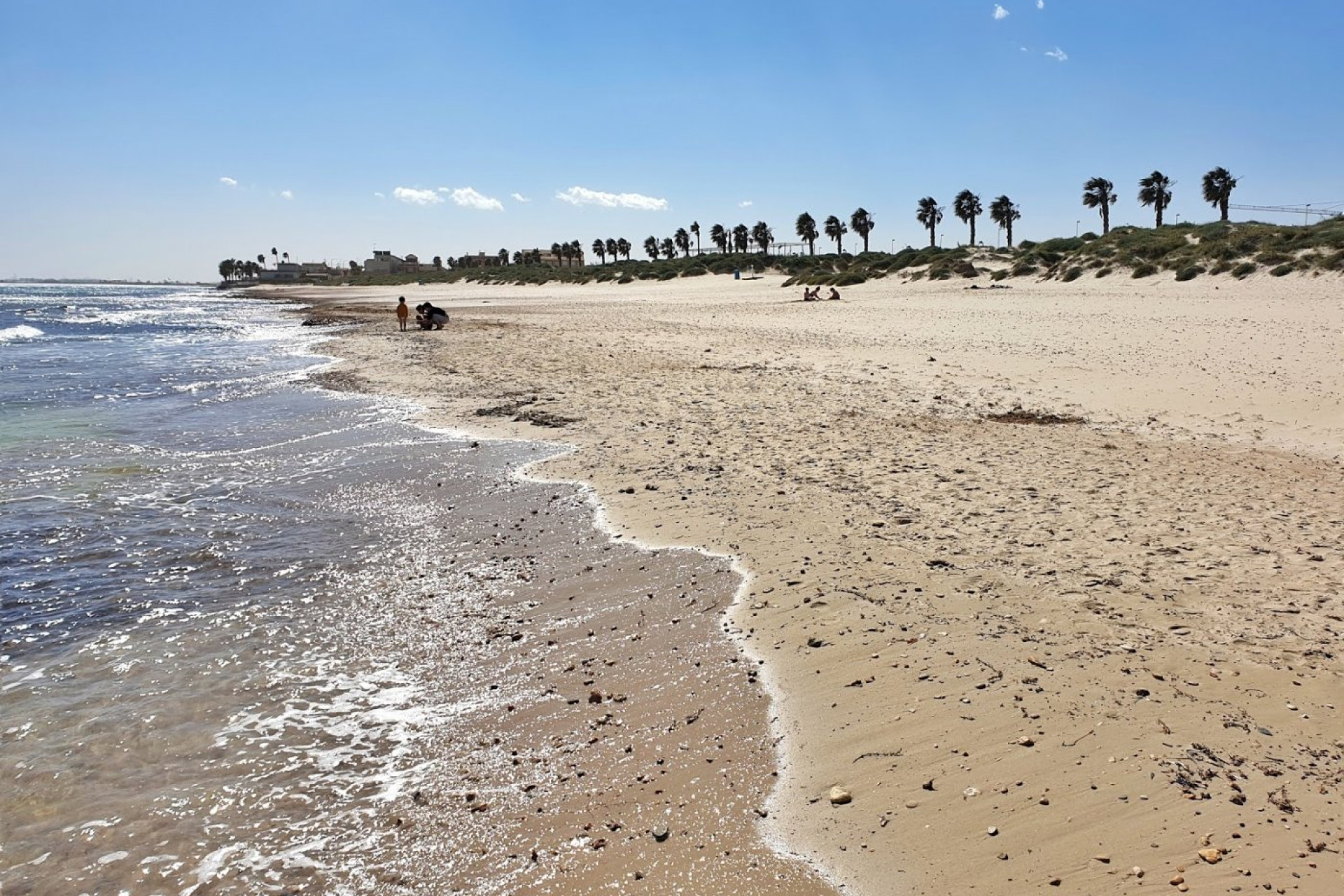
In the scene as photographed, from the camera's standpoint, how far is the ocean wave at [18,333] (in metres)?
37.2

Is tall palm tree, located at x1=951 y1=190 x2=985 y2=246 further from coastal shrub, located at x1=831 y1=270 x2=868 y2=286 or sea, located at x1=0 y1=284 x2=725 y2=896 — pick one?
sea, located at x1=0 y1=284 x2=725 y2=896

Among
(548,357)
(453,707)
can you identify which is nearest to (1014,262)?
(548,357)

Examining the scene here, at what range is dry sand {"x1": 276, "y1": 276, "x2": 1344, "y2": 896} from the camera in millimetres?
3162

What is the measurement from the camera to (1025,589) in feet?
17.3

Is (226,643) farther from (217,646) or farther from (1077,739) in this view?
(1077,739)

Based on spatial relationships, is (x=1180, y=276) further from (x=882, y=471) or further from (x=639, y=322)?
(x=882, y=471)

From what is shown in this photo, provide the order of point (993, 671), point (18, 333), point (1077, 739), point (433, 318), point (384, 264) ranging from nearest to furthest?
point (1077, 739) → point (993, 671) → point (433, 318) → point (18, 333) → point (384, 264)

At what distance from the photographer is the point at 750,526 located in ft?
23.1

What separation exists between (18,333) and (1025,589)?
50.1 meters

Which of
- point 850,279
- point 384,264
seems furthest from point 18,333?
point 384,264

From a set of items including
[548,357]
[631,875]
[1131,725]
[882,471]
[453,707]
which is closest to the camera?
[631,875]

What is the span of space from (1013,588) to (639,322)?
26031 millimetres

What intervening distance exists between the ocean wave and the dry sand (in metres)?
34.1

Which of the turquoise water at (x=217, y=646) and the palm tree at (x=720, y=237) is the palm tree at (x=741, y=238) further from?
the turquoise water at (x=217, y=646)
